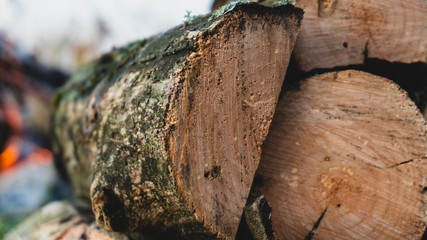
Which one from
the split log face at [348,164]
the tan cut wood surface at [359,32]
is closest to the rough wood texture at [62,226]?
the split log face at [348,164]

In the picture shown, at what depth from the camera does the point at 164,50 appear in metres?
1.21

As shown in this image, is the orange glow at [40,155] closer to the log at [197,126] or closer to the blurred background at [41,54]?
the blurred background at [41,54]

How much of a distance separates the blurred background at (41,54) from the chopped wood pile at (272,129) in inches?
79.5

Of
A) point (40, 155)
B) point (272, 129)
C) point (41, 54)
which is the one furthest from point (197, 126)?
point (40, 155)

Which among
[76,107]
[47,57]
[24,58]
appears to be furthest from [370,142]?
[24,58]

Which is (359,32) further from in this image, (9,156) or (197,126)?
(9,156)

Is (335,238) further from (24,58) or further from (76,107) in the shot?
(24,58)

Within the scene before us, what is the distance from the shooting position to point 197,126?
1.02 meters

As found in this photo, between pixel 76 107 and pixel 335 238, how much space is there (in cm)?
192

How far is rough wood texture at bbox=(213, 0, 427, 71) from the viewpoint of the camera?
1367 millimetres

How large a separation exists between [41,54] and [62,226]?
127 inches

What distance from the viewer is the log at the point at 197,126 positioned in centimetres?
100

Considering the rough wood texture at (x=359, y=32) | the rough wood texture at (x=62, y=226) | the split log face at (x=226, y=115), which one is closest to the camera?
the split log face at (x=226, y=115)

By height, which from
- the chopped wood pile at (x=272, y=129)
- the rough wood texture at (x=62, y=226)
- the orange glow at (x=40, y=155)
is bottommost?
the orange glow at (x=40, y=155)
